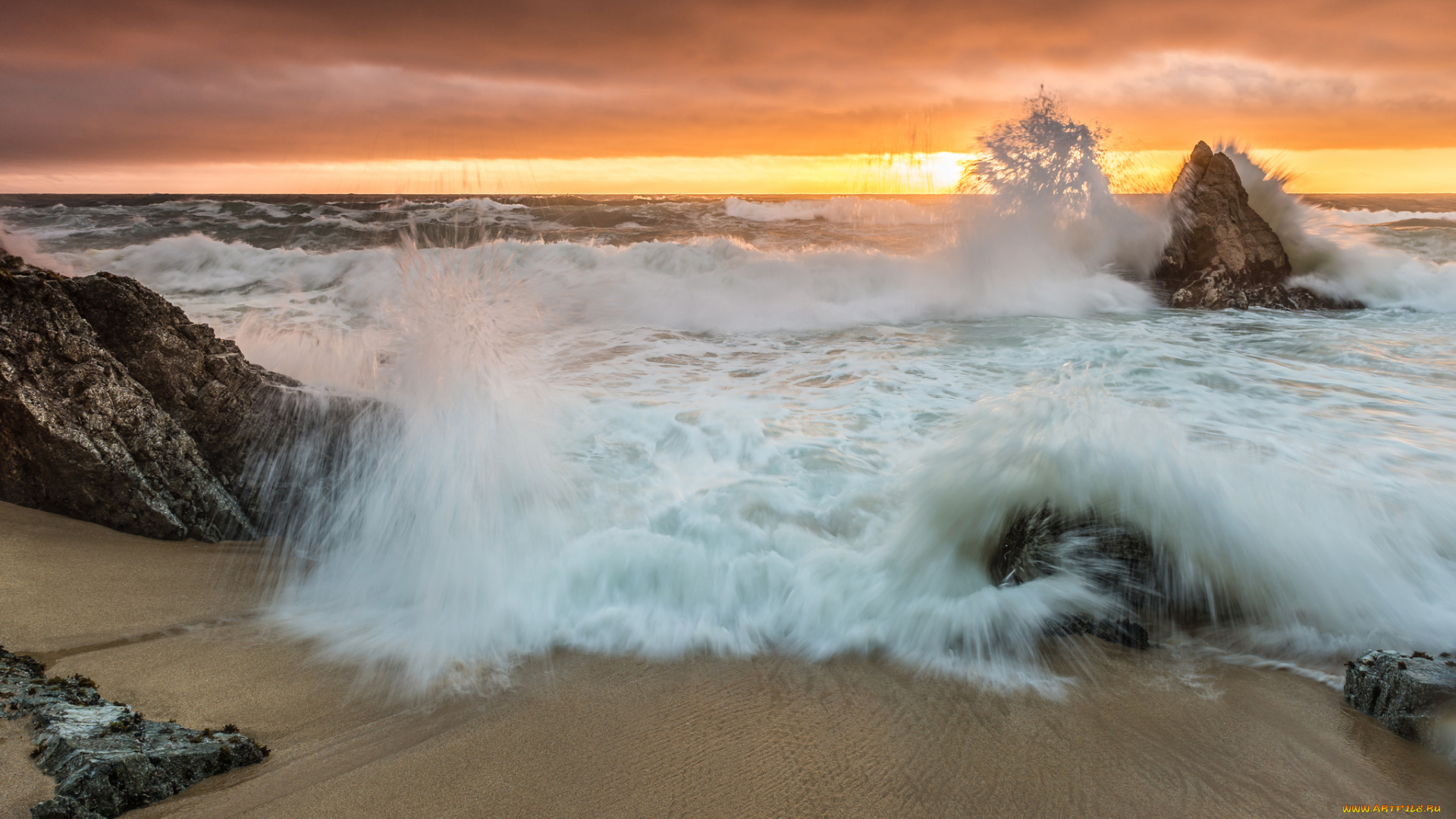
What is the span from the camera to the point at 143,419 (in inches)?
109

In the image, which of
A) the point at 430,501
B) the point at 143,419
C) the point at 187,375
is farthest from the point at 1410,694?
the point at 187,375

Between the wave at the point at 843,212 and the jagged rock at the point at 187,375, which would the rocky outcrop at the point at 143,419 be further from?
the wave at the point at 843,212

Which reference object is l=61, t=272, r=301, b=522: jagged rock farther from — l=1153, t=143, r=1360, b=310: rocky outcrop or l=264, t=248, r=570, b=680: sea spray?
l=1153, t=143, r=1360, b=310: rocky outcrop

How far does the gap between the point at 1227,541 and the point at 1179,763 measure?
130 centimetres

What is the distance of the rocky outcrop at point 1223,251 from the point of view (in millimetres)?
9288

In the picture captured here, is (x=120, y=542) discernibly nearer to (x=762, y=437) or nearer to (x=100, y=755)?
(x=100, y=755)

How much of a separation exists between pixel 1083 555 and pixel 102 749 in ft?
9.88

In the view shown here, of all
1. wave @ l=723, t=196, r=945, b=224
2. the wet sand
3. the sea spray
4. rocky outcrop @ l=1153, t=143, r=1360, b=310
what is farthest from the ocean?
wave @ l=723, t=196, r=945, b=224

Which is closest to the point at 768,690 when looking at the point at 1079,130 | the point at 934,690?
the point at 934,690

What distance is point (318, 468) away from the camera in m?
3.13

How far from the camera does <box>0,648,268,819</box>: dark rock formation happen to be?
4.50ft

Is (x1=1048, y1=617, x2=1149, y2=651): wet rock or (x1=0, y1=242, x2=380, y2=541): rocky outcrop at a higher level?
(x1=0, y1=242, x2=380, y2=541): rocky outcrop

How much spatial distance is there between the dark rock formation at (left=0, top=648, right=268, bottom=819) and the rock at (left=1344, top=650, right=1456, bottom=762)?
10.0 feet

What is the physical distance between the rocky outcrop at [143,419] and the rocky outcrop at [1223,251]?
35.3 feet
